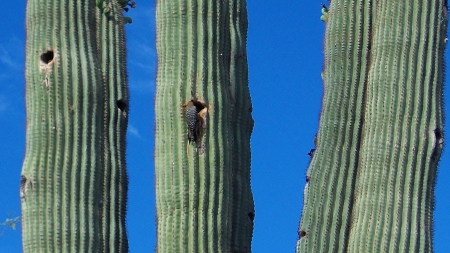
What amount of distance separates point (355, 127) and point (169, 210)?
69.2 inches

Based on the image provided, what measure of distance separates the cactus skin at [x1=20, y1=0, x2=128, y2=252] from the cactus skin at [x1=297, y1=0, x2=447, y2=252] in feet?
5.08

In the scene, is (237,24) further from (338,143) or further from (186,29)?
(338,143)

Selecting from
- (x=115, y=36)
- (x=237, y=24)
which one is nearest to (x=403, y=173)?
(x=237, y=24)

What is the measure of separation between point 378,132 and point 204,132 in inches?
56.7

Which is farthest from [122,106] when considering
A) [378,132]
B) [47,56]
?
[378,132]

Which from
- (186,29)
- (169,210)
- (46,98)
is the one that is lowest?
(169,210)

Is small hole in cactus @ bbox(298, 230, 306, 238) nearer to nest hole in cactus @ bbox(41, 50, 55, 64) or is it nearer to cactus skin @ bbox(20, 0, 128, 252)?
cactus skin @ bbox(20, 0, 128, 252)

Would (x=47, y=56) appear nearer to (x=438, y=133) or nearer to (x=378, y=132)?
(x=378, y=132)

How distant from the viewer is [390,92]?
8828 mm

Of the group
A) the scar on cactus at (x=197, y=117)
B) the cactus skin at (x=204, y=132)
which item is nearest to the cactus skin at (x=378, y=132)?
the cactus skin at (x=204, y=132)

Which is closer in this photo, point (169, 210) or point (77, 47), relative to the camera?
point (169, 210)

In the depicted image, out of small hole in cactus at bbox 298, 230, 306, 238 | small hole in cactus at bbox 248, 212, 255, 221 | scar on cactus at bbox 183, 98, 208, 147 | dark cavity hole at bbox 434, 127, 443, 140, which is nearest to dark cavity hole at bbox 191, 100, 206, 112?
scar on cactus at bbox 183, 98, 208, 147

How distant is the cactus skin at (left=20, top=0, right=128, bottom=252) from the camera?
8.02 meters

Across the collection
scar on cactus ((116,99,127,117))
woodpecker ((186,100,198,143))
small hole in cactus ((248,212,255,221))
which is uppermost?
scar on cactus ((116,99,127,117))
